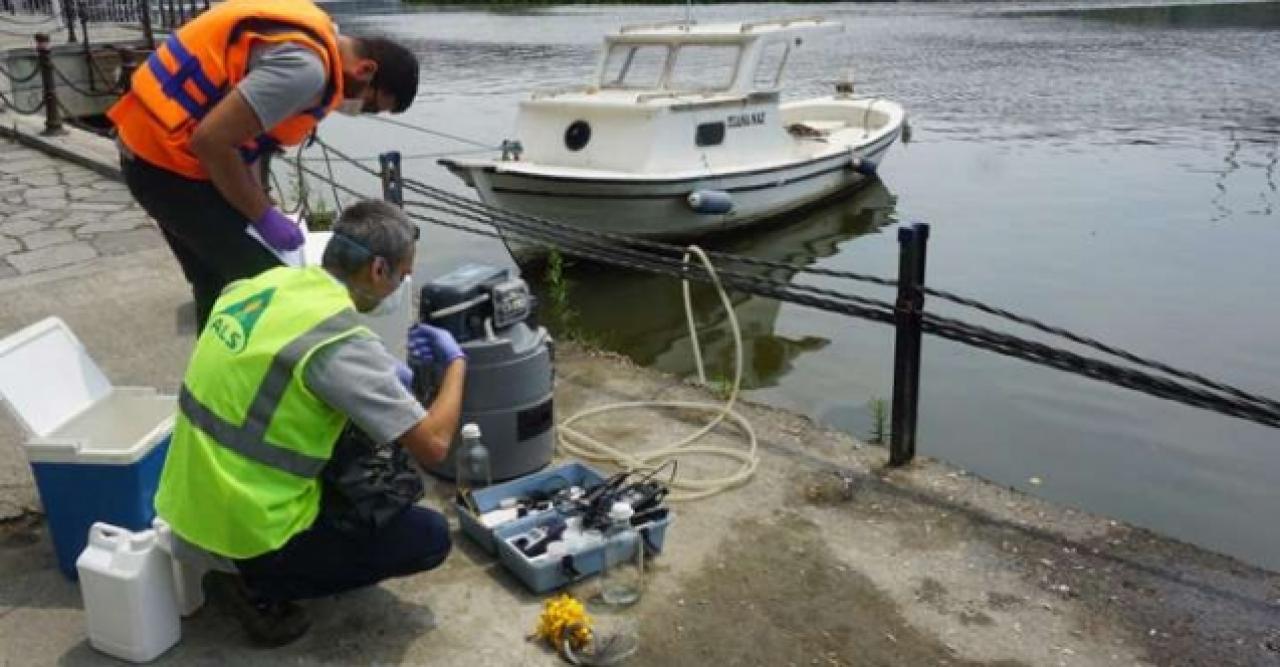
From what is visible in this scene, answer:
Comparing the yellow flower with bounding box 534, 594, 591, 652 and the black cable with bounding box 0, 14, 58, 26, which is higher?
the black cable with bounding box 0, 14, 58, 26

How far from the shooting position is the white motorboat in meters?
10.5

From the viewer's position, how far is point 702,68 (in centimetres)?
1185

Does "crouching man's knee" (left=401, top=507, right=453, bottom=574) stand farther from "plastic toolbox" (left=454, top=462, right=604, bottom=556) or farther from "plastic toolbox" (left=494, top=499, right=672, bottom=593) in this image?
"plastic toolbox" (left=454, top=462, right=604, bottom=556)

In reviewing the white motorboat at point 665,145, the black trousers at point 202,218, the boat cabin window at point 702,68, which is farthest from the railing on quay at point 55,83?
the black trousers at point 202,218

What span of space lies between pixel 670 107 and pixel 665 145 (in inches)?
14.7

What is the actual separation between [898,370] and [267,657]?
262cm

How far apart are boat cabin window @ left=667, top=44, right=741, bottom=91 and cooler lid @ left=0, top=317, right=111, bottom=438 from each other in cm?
874

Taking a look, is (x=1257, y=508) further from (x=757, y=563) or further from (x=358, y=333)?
(x=358, y=333)

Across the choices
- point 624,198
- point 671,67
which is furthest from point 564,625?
point 671,67

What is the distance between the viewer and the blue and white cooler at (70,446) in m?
3.17

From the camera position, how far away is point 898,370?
4.43 metres

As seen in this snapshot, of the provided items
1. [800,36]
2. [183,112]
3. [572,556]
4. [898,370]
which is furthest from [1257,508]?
A: [800,36]

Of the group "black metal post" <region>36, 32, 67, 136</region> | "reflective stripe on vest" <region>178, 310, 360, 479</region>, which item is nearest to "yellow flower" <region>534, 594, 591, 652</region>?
"reflective stripe on vest" <region>178, 310, 360, 479</region>

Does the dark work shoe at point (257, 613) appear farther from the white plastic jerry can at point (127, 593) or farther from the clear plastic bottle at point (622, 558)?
the clear plastic bottle at point (622, 558)
